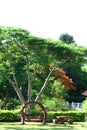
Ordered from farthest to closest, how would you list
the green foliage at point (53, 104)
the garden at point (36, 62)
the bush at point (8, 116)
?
the green foliage at point (53, 104) → the bush at point (8, 116) → the garden at point (36, 62)

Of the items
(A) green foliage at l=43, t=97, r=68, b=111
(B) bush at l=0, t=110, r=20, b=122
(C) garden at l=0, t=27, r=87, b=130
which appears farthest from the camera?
(A) green foliage at l=43, t=97, r=68, b=111

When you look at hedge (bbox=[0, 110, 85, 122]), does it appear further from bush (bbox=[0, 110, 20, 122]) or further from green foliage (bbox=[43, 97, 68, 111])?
green foliage (bbox=[43, 97, 68, 111])

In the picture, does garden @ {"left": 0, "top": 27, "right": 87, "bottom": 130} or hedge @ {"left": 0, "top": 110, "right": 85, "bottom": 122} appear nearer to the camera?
garden @ {"left": 0, "top": 27, "right": 87, "bottom": 130}

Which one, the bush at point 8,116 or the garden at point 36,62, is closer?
the garden at point 36,62

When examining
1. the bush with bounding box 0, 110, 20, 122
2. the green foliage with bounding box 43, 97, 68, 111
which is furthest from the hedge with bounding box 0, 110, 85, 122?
the green foliage with bounding box 43, 97, 68, 111

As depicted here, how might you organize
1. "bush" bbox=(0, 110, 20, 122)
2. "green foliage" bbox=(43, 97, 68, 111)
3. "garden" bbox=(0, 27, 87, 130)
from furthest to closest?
1. "green foliage" bbox=(43, 97, 68, 111)
2. "bush" bbox=(0, 110, 20, 122)
3. "garden" bbox=(0, 27, 87, 130)

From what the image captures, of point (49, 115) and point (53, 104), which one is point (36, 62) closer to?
point (49, 115)

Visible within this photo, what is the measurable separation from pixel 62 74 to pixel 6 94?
5958 millimetres

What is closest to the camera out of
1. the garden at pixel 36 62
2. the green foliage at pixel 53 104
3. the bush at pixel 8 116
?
the garden at pixel 36 62

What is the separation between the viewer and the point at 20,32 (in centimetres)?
2719

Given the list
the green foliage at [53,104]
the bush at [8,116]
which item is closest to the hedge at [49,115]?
the bush at [8,116]

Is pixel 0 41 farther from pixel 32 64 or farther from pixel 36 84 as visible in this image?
pixel 36 84

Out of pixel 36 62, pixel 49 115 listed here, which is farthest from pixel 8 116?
pixel 36 62

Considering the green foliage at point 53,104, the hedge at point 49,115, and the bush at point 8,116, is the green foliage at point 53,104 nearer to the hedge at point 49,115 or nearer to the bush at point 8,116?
the hedge at point 49,115
